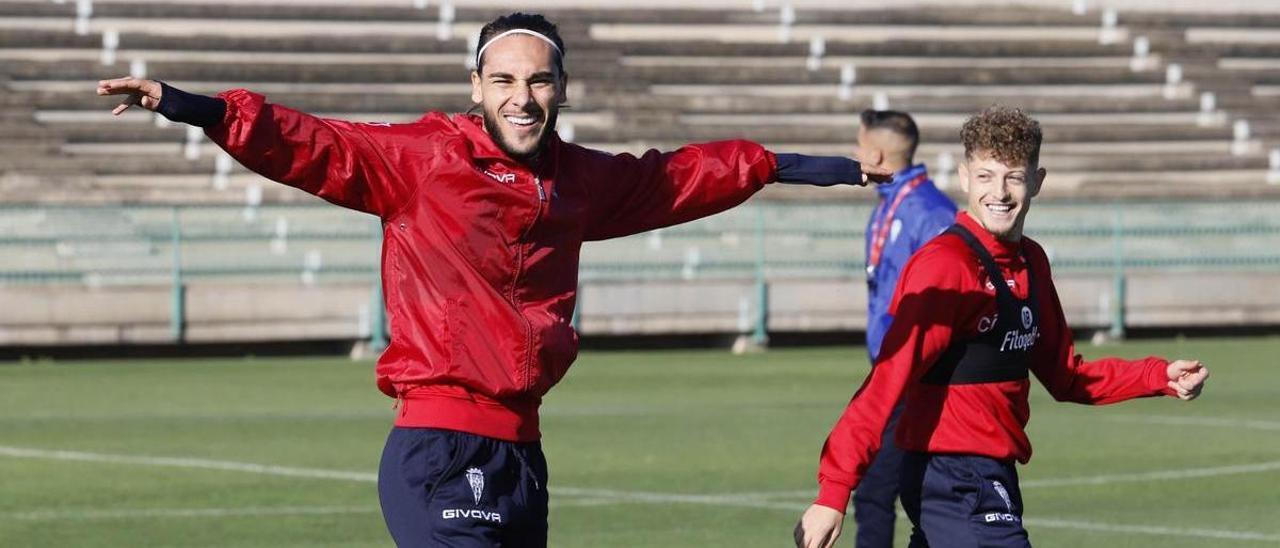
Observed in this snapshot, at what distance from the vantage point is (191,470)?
43.6ft

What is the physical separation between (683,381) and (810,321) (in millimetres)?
4528

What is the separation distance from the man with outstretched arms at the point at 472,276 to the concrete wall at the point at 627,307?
55.8 ft

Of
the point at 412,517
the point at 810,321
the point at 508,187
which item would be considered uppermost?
the point at 508,187

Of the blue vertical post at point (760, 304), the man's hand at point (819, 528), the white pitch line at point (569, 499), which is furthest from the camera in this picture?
the blue vertical post at point (760, 304)

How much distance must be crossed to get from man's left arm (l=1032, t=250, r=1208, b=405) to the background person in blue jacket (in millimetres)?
2533

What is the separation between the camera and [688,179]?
19.5 ft

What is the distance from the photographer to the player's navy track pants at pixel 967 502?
624 centimetres

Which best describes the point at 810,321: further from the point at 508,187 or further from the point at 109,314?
the point at 508,187

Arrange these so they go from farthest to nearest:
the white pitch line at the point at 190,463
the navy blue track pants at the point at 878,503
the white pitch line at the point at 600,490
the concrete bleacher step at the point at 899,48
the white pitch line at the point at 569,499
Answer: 1. the concrete bleacher step at the point at 899,48
2. the white pitch line at the point at 190,463
3. the white pitch line at the point at 600,490
4. the white pitch line at the point at 569,499
5. the navy blue track pants at the point at 878,503

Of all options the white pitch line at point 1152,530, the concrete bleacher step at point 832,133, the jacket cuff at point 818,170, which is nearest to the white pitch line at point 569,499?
the white pitch line at point 1152,530

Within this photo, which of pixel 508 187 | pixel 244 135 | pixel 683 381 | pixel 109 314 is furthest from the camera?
pixel 109 314

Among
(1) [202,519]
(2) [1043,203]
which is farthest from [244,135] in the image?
(2) [1043,203]

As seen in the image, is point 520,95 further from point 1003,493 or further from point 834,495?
point 1003,493

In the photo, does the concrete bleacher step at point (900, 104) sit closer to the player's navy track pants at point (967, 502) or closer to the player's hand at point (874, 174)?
the player's navy track pants at point (967, 502)
